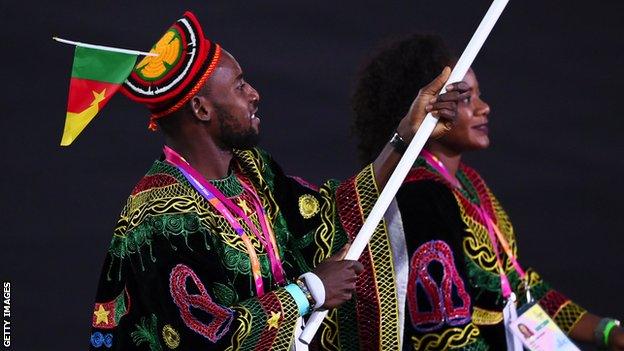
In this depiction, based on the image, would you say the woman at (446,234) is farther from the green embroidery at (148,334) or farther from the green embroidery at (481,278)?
the green embroidery at (148,334)

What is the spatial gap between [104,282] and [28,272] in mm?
1510

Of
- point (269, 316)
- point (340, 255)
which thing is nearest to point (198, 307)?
point (269, 316)

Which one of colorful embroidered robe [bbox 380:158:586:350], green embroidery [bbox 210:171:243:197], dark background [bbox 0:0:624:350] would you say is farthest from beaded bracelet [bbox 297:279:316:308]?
dark background [bbox 0:0:624:350]

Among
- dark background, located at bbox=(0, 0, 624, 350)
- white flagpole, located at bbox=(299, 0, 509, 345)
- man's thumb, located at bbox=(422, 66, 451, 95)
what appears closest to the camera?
white flagpole, located at bbox=(299, 0, 509, 345)

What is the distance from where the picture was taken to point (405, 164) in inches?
147

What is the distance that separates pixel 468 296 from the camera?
13.3ft

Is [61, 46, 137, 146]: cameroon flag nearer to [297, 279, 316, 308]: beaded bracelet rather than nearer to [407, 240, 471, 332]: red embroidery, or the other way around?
[297, 279, 316, 308]: beaded bracelet

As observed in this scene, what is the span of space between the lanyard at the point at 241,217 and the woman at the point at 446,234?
32 cm

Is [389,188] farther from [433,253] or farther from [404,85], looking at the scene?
[404,85]

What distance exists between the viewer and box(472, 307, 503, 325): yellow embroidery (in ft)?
13.5

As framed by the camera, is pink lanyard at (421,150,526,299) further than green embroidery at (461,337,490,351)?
Yes

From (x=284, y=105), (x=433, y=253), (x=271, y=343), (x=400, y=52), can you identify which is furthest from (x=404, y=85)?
(x=284, y=105)

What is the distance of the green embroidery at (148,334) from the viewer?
365 cm

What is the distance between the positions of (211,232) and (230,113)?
27 cm
